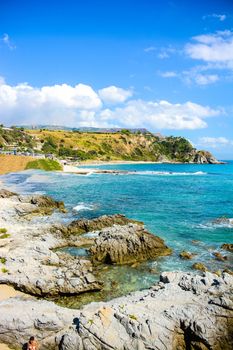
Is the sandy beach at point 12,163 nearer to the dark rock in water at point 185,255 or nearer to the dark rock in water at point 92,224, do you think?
the dark rock in water at point 92,224

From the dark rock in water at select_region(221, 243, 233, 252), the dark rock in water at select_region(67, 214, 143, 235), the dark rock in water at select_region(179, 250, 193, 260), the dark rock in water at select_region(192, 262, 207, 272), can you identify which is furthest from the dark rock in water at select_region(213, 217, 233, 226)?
the dark rock in water at select_region(192, 262, 207, 272)

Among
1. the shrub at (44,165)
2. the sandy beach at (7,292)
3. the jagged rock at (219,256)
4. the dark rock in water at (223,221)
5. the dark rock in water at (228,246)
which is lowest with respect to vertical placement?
the sandy beach at (7,292)

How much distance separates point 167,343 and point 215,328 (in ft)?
8.23

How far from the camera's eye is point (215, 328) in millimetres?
16562

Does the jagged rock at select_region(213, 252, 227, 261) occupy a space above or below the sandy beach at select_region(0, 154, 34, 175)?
below

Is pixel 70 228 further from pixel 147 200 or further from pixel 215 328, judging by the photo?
pixel 147 200

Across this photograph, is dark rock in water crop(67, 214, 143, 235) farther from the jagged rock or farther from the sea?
the jagged rock

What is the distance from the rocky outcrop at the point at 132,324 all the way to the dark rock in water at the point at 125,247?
1073 cm

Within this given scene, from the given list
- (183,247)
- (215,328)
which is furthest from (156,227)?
(215,328)

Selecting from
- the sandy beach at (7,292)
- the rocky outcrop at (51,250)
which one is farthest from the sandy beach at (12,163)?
the sandy beach at (7,292)

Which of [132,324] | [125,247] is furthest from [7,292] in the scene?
[125,247]

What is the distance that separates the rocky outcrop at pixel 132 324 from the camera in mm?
15763

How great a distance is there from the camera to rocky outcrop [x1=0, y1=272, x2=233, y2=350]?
1576cm

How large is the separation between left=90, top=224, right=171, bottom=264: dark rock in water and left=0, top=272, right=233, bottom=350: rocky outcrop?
10.7 meters
